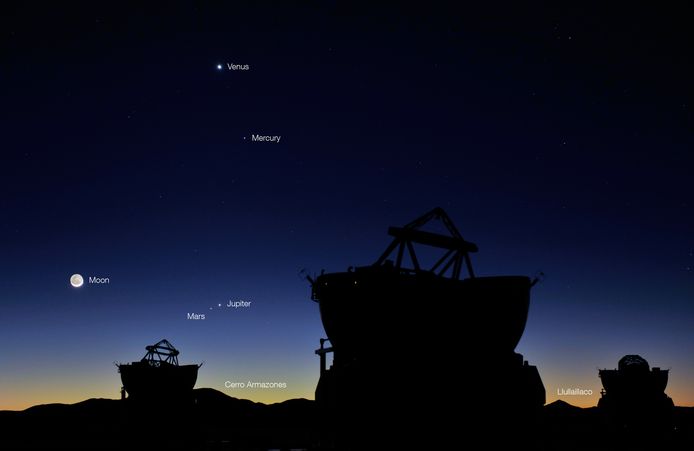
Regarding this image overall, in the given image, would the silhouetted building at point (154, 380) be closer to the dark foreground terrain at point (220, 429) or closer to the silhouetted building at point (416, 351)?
the dark foreground terrain at point (220, 429)

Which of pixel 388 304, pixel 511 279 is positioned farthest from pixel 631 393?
pixel 388 304

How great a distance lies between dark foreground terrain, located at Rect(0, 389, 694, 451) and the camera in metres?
46.9

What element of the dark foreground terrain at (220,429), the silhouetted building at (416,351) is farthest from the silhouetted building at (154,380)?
the silhouetted building at (416,351)

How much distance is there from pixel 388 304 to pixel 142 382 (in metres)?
35.1

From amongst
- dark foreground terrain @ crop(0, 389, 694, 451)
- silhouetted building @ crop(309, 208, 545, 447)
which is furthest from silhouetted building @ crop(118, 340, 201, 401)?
silhouetted building @ crop(309, 208, 545, 447)

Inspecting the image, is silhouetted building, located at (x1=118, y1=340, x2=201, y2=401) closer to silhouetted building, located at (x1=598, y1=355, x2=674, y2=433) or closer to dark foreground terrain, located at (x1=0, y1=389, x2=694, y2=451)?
dark foreground terrain, located at (x1=0, y1=389, x2=694, y2=451)

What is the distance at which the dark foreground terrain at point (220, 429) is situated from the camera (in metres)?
46.9

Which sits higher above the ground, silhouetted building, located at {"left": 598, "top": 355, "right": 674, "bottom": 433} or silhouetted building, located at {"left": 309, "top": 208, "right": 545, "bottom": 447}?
silhouetted building, located at {"left": 309, "top": 208, "right": 545, "bottom": 447}

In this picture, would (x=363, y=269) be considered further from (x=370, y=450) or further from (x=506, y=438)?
(x=506, y=438)

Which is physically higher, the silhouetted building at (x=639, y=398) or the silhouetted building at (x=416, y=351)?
the silhouetted building at (x=416, y=351)

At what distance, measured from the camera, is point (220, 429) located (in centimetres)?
11069

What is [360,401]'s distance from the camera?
73.5ft

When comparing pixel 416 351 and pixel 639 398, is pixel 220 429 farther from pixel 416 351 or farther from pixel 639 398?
pixel 416 351

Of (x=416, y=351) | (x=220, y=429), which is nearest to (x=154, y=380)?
(x=416, y=351)
